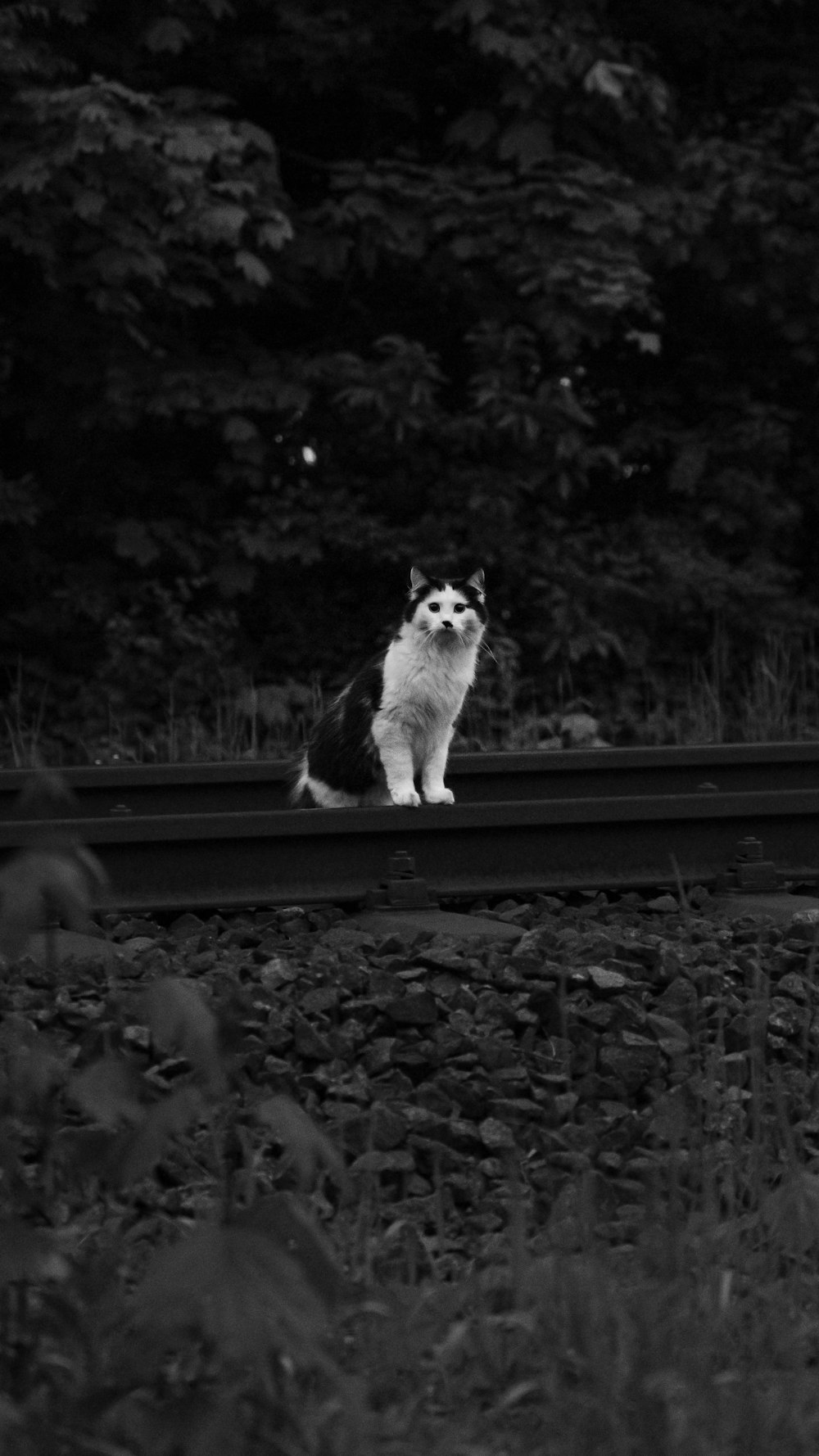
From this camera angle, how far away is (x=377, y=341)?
1273 centimetres

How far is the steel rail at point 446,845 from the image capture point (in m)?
5.68

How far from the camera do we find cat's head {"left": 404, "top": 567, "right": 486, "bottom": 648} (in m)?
6.59

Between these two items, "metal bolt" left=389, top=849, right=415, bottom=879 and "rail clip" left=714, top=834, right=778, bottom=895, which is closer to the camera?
"metal bolt" left=389, top=849, right=415, bottom=879

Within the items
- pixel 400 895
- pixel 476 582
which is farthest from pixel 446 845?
pixel 476 582

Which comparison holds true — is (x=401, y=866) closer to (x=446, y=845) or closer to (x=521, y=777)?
(x=446, y=845)

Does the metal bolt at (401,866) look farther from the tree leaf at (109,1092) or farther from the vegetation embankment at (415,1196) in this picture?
the tree leaf at (109,1092)

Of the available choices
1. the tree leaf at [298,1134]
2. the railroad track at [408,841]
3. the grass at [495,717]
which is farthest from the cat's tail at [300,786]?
the tree leaf at [298,1134]

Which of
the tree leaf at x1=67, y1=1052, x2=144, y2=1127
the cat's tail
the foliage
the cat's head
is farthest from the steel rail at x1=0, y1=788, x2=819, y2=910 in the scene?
the tree leaf at x1=67, y1=1052, x2=144, y2=1127

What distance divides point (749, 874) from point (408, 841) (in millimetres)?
1111

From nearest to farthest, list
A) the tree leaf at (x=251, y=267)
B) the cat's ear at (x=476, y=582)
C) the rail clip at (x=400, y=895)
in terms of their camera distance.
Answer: the rail clip at (x=400, y=895) → the cat's ear at (x=476, y=582) → the tree leaf at (x=251, y=267)

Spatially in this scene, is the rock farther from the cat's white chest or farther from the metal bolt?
the cat's white chest

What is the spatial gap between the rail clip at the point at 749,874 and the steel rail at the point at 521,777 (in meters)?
1.18

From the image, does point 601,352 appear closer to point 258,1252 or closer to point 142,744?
point 142,744

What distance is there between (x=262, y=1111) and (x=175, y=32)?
11.1m
